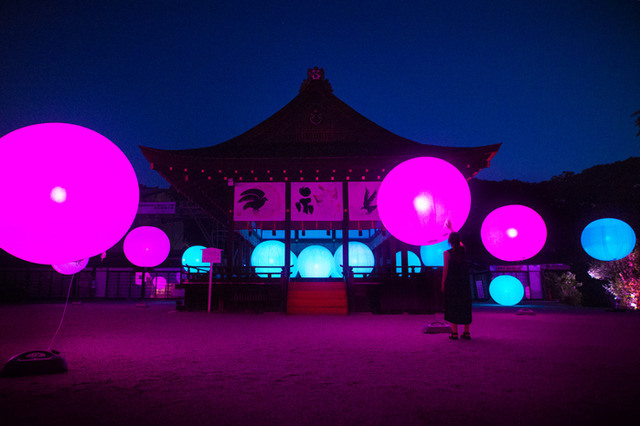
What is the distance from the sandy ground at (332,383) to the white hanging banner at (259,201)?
268 inches

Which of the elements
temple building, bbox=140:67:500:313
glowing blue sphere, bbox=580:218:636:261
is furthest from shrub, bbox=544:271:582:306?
temple building, bbox=140:67:500:313

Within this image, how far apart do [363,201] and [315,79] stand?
6055mm

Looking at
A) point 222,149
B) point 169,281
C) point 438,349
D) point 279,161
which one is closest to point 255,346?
point 438,349

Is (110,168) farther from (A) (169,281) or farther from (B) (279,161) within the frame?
(A) (169,281)

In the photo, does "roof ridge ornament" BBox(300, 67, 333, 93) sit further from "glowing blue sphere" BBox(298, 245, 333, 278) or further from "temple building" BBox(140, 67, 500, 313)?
"glowing blue sphere" BBox(298, 245, 333, 278)

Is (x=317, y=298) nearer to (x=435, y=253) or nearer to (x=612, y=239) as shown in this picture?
(x=435, y=253)

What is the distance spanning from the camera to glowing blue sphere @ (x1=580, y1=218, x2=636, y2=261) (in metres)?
10.2

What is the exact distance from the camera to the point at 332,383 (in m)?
3.20

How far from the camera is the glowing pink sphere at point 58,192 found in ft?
9.56

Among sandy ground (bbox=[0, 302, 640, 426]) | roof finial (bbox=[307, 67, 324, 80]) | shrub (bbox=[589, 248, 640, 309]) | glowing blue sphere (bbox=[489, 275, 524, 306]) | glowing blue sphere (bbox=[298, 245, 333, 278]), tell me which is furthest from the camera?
glowing blue sphere (bbox=[298, 245, 333, 278])

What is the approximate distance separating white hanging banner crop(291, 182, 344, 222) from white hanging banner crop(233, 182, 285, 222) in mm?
490

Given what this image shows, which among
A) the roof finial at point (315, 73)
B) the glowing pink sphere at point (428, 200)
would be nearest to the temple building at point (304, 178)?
the roof finial at point (315, 73)

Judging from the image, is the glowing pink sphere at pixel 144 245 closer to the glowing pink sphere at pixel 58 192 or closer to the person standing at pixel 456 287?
the glowing pink sphere at pixel 58 192

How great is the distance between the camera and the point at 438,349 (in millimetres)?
4918
